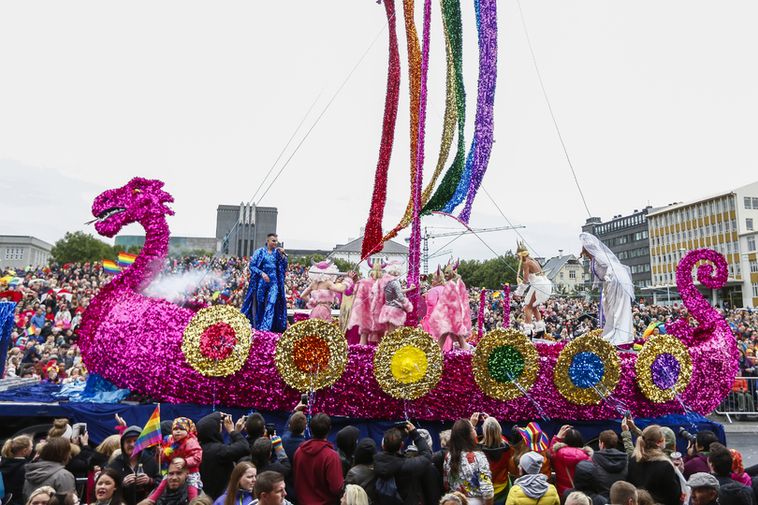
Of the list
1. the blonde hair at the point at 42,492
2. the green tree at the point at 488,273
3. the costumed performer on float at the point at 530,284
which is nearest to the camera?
the blonde hair at the point at 42,492

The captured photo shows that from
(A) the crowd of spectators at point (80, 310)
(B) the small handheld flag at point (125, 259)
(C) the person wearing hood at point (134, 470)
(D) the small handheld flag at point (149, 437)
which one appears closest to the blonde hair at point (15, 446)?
(C) the person wearing hood at point (134, 470)

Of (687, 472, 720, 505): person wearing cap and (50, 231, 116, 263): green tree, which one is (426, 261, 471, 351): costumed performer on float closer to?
(687, 472, 720, 505): person wearing cap

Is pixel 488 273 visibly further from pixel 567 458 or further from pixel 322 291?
pixel 567 458

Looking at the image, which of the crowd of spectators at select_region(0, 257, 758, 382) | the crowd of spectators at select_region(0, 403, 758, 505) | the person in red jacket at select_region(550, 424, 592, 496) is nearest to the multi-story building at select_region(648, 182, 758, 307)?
the crowd of spectators at select_region(0, 257, 758, 382)

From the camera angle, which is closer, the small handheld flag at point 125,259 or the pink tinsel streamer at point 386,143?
the small handheld flag at point 125,259

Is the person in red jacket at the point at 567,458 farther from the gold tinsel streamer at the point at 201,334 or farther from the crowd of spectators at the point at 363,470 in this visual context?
the gold tinsel streamer at the point at 201,334

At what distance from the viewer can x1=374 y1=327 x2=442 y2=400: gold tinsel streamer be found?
7.10 m

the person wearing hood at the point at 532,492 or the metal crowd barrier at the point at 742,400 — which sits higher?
the person wearing hood at the point at 532,492

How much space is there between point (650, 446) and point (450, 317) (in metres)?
4.85

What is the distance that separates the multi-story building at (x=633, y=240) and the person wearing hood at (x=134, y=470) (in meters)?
71.8

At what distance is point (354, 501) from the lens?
314 cm

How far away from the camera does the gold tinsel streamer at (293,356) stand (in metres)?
6.98

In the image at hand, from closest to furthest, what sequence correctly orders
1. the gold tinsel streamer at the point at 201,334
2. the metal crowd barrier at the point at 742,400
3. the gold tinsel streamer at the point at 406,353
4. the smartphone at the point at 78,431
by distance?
the smartphone at the point at 78,431 → the gold tinsel streamer at the point at 201,334 → the gold tinsel streamer at the point at 406,353 → the metal crowd barrier at the point at 742,400

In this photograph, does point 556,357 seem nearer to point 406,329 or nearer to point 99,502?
point 406,329
